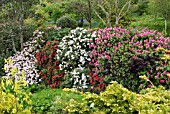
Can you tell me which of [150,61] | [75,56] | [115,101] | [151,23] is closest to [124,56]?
[150,61]

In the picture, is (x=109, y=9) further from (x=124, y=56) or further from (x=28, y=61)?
(x=124, y=56)

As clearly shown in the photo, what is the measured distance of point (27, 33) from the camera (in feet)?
29.0

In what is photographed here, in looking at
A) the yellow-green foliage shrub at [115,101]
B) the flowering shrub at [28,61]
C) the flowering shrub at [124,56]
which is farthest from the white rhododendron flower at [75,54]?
the yellow-green foliage shrub at [115,101]

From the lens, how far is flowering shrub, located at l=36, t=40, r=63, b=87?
757 centimetres

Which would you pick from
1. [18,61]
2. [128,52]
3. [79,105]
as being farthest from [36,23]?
[79,105]

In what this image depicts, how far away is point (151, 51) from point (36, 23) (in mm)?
4917

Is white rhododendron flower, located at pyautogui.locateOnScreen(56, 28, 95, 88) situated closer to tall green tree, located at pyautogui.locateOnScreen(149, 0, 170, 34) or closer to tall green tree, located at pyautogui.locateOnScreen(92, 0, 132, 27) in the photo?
tall green tree, located at pyautogui.locateOnScreen(92, 0, 132, 27)

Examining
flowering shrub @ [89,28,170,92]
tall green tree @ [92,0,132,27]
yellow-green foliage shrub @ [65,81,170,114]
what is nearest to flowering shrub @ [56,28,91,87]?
flowering shrub @ [89,28,170,92]

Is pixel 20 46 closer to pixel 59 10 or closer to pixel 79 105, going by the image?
pixel 79 105

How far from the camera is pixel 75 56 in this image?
719 centimetres

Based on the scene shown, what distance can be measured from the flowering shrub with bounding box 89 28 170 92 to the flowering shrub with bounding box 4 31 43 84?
6.39 ft

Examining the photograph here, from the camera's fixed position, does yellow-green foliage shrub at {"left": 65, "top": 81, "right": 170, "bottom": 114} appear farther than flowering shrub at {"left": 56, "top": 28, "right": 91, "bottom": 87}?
No

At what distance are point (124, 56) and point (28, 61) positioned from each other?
3.31 metres

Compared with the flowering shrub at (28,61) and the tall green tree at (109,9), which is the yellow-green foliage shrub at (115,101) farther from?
the tall green tree at (109,9)
